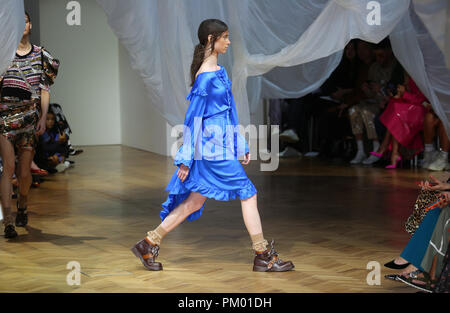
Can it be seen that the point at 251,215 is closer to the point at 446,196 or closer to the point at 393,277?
the point at 393,277

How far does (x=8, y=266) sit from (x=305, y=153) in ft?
20.0

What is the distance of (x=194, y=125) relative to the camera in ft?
12.5

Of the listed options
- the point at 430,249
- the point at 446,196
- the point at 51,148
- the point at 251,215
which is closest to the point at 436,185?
the point at 446,196

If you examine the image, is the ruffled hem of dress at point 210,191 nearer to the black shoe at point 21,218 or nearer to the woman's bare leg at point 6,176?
the woman's bare leg at point 6,176

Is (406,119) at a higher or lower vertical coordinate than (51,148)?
higher

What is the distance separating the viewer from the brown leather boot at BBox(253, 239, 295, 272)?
393cm

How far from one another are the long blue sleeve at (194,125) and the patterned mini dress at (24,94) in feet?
5.16

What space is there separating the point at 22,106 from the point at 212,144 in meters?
1.72

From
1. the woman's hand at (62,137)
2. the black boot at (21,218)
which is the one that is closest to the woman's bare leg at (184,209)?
the black boot at (21,218)

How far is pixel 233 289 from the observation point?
11.9ft

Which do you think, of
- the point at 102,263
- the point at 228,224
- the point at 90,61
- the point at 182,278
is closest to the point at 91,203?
the point at 228,224

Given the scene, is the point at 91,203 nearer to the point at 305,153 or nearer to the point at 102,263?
the point at 102,263
